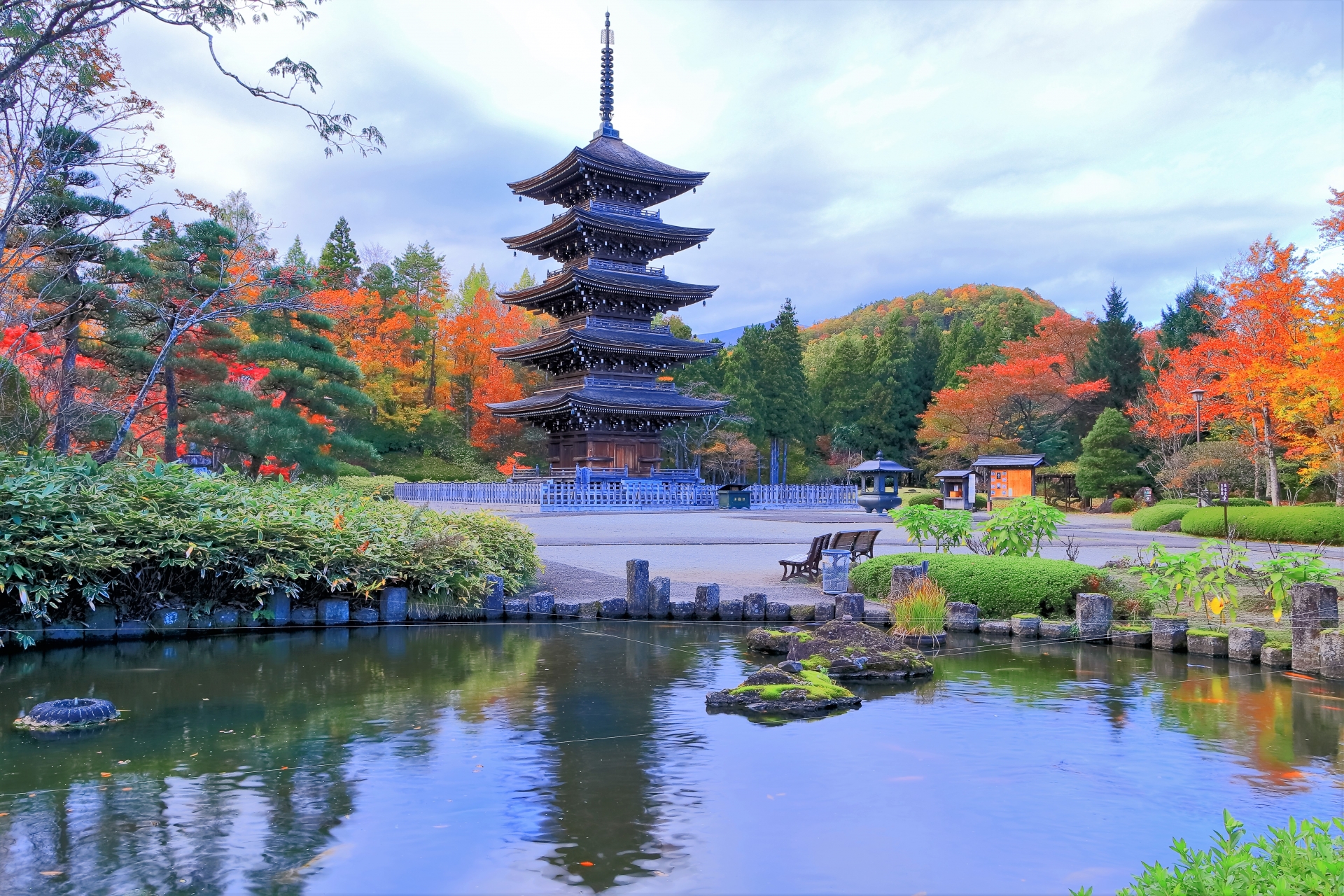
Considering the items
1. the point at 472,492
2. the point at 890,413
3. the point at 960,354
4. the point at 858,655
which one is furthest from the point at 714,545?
the point at 960,354

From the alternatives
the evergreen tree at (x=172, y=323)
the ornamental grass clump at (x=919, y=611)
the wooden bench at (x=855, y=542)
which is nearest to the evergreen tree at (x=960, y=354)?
the evergreen tree at (x=172, y=323)

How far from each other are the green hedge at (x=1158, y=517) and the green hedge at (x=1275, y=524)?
1808mm

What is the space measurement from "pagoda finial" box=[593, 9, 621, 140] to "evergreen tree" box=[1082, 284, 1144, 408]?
76.8 feet

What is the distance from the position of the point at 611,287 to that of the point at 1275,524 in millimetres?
21742

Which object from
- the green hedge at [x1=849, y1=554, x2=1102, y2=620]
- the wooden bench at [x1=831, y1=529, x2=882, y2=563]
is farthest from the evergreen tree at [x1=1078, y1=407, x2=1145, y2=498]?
the green hedge at [x1=849, y1=554, x2=1102, y2=620]

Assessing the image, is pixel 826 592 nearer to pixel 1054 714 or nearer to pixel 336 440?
pixel 1054 714

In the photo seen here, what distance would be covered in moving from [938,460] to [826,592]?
35.5 metres

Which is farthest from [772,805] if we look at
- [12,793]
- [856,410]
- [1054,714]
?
[856,410]

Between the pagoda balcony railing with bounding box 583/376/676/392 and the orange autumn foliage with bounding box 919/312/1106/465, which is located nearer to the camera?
the pagoda balcony railing with bounding box 583/376/676/392

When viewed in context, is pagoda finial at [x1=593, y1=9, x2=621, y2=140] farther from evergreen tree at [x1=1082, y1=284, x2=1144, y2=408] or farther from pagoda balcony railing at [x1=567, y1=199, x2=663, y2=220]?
evergreen tree at [x1=1082, y1=284, x2=1144, y2=408]

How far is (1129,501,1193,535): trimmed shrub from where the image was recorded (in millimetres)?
23688

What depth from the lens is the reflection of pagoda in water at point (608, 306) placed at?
32.8m

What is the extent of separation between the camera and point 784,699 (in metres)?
6.11

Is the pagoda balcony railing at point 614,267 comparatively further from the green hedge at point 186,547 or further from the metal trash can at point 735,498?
the green hedge at point 186,547
